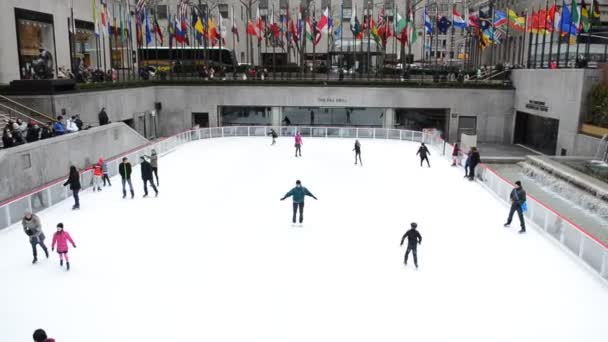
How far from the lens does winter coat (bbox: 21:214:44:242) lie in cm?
965

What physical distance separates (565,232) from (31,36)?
89.0 feet

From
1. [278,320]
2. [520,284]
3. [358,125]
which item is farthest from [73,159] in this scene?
[358,125]

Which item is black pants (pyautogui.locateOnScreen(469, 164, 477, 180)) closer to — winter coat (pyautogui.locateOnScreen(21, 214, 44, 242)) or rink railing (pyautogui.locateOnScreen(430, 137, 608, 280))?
rink railing (pyautogui.locateOnScreen(430, 137, 608, 280))

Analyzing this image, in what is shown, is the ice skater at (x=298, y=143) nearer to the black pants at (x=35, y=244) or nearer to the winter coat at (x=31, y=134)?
the winter coat at (x=31, y=134)

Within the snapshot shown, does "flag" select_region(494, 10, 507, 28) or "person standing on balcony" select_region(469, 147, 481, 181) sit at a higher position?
"flag" select_region(494, 10, 507, 28)

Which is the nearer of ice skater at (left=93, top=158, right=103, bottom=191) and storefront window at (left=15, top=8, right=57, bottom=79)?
ice skater at (left=93, top=158, right=103, bottom=191)

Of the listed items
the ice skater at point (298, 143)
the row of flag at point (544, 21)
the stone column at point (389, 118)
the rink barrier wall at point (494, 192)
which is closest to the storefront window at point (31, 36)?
the rink barrier wall at point (494, 192)

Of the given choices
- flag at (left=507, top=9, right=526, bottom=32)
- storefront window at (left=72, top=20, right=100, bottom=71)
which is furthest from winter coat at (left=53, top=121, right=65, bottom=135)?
flag at (left=507, top=9, right=526, bottom=32)

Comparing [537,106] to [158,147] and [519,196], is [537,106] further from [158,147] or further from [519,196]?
[158,147]

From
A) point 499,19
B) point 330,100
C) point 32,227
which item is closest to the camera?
point 32,227

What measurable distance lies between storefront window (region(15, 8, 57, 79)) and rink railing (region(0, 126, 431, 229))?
7.68 m

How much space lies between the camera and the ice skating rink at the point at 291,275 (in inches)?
308

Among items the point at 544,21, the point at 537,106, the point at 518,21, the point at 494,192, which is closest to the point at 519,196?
the point at 494,192

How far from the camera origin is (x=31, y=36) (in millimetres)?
26750
